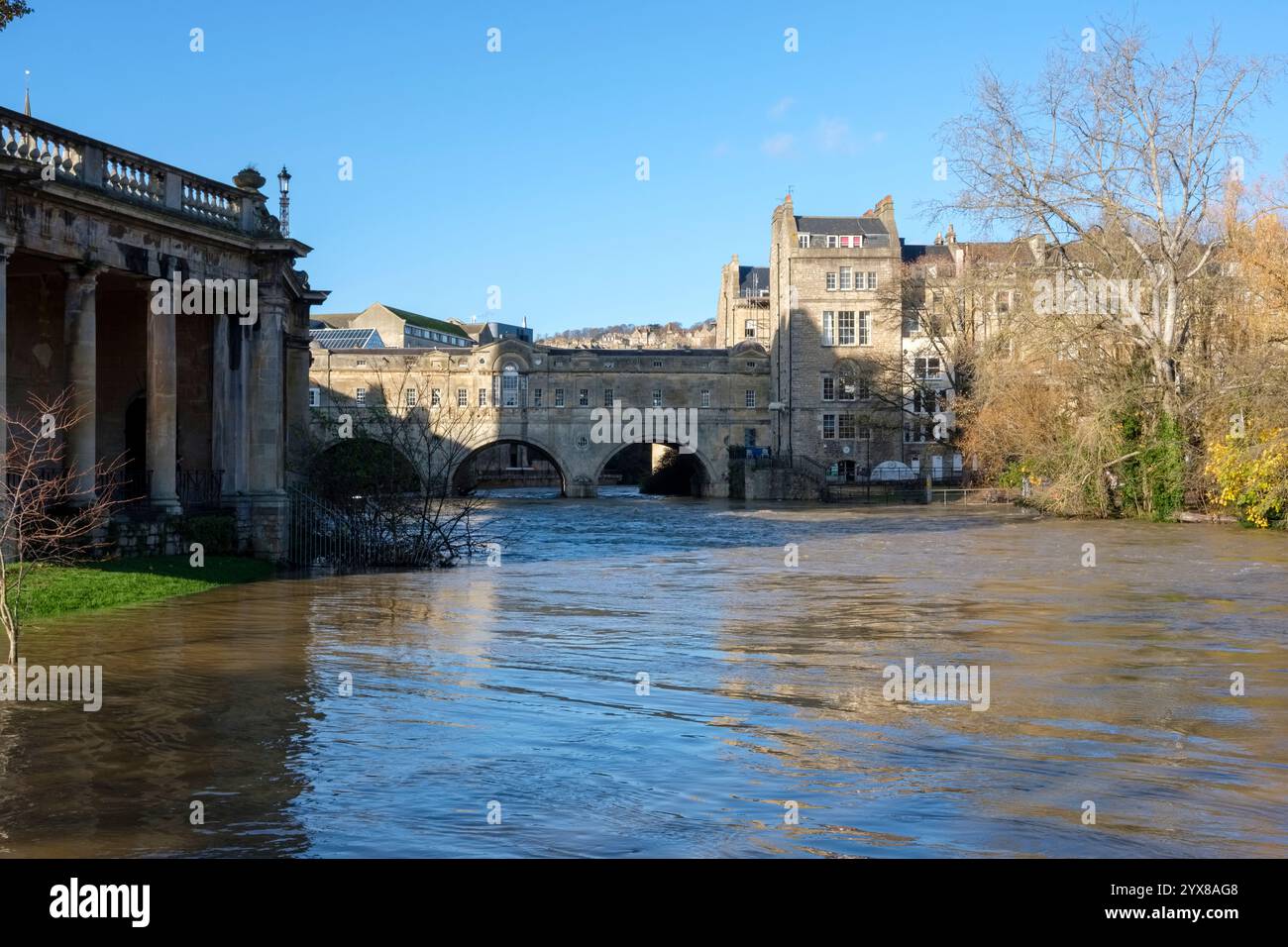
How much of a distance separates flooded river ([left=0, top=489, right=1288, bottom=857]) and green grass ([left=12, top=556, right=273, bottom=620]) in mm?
498

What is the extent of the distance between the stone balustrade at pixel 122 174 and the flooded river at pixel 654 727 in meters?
6.55

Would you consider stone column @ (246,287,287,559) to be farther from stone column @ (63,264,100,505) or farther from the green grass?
stone column @ (63,264,100,505)

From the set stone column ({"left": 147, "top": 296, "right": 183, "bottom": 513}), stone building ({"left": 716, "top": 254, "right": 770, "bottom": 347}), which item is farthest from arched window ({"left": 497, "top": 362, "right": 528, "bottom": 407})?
stone column ({"left": 147, "top": 296, "right": 183, "bottom": 513})

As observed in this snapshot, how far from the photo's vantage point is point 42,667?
487 inches

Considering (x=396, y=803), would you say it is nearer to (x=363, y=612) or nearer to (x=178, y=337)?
(x=363, y=612)

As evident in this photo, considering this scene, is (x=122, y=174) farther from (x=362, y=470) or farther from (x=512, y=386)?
(x=512, y=386)

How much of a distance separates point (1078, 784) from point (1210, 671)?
18.0 feet

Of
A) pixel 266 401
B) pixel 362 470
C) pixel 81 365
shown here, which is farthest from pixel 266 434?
pixel 362 470

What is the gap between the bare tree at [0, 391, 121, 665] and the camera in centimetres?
1593

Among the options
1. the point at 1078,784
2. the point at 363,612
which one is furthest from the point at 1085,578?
the point at 1078,784

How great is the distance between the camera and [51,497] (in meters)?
18.8

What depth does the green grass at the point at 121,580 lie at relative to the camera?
16.4m

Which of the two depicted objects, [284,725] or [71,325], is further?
[71,325]
